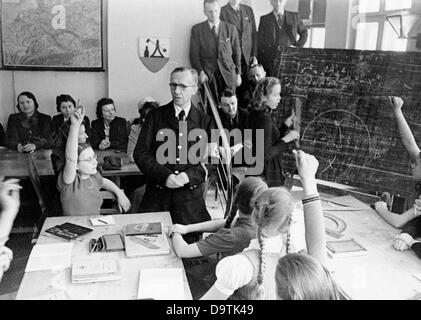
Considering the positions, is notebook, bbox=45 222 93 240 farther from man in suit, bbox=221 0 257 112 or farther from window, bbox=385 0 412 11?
window, bbox=385 0 412 11

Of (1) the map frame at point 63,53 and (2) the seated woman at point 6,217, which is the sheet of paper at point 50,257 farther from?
(1) the map frame at point 63,53

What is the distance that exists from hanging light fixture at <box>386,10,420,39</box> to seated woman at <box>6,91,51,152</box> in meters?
1.68

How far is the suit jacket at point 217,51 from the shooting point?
2.21m

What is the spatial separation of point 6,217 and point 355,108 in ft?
5.24

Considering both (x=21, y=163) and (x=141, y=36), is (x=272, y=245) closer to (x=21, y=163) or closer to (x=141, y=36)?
(x=141, y=36)

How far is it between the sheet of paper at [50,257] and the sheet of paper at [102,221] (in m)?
0.20

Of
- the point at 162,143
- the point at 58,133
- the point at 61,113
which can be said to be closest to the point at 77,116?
the point at 61,113

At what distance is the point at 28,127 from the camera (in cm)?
232

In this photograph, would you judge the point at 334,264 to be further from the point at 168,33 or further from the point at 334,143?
the point at 168,33

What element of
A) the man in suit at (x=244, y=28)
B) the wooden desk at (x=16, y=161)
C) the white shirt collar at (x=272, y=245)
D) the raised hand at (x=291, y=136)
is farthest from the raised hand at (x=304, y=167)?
the wooden desk at (x=16, y=161)

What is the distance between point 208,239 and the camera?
1765 millimetres

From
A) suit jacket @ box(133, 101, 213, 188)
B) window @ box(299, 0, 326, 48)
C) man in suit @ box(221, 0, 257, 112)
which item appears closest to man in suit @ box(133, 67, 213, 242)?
suit jacket @ box(133, 101, 213, 188)

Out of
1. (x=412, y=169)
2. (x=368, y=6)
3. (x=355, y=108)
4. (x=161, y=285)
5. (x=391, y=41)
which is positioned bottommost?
(x=161, y=285)
